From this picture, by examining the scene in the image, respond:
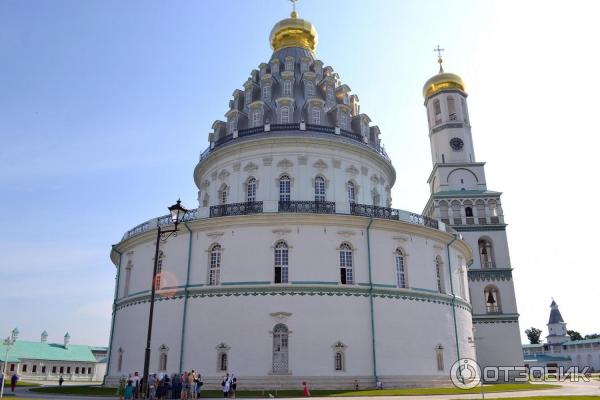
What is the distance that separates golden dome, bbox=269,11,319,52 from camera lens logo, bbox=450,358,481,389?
27.7 metres

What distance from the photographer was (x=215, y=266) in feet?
92.2

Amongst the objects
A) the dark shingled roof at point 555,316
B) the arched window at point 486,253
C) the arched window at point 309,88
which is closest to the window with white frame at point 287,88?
the arched window at point 309,88

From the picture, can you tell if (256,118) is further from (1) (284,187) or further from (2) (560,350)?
(2) (560,350)

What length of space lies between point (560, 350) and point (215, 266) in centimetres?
9448

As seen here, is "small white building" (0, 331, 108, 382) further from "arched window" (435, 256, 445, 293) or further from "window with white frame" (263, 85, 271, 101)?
"arched window" (435, 256, 445, 293)

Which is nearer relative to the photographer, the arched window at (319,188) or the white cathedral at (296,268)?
the white cathedral at (296,268)

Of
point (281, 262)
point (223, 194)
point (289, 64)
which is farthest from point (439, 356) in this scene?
point (289, 64)

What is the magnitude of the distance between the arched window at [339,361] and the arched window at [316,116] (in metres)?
16.2

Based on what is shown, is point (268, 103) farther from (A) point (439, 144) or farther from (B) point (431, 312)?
(A) point (439, 144)

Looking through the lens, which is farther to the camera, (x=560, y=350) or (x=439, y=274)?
(x=560, y=350)

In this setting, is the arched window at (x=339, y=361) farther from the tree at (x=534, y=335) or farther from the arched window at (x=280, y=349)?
the tree at (x=534, y=335)

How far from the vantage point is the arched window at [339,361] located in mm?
25750

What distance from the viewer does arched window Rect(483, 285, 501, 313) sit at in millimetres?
44688

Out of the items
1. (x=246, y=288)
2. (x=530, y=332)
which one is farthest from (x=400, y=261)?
(x=530, y=332)
